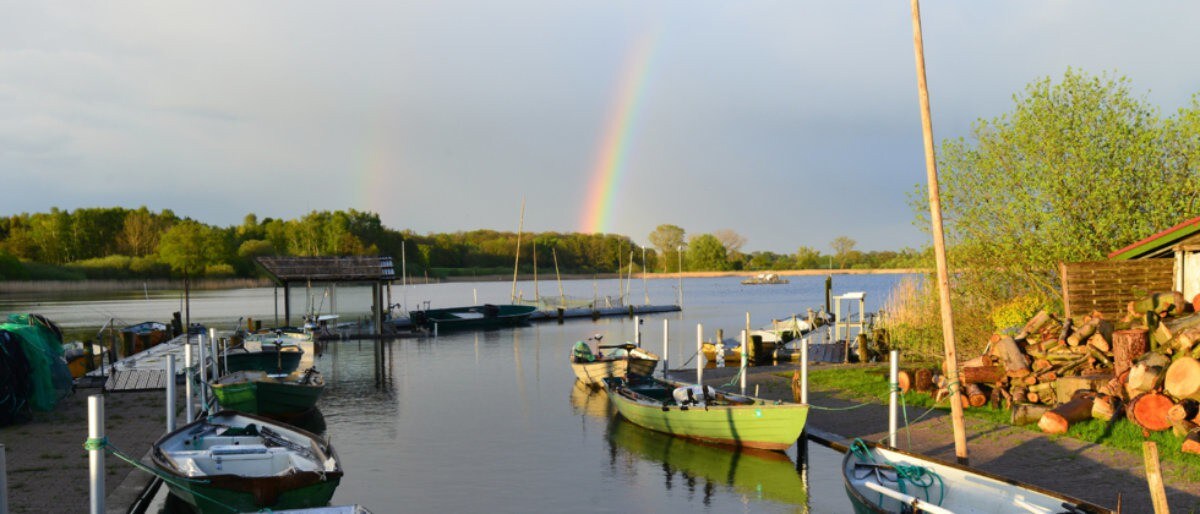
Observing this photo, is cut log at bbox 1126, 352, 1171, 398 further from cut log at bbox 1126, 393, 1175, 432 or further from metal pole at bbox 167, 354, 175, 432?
metal pole at bbox 167, 354, 175, 432

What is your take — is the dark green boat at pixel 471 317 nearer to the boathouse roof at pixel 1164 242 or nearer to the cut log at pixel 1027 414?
the cut log at pixel 1027 414

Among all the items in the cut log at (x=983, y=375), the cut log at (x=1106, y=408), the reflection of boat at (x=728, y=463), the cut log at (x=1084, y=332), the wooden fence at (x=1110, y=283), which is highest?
the wooden fence at (x=1110, y=283)

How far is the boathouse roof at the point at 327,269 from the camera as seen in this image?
48250 mm

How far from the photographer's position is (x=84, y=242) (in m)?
142

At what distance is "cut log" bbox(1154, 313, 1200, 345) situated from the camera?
14.7 metres

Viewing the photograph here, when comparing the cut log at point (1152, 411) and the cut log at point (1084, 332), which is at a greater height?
the cut log at point (1084, 332)

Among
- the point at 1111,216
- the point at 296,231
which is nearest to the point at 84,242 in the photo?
the point at 296,231

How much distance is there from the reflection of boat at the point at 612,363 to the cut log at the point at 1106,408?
1419cm

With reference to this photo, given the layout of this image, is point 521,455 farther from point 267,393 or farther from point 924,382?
point 924,382

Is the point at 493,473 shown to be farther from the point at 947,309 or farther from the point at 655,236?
the point at 655,236

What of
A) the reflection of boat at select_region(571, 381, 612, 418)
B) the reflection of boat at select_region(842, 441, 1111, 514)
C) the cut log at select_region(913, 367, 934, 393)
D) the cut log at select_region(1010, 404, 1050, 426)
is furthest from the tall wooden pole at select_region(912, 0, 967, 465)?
the reflection of boat at select_region(571, 381, 612, 418)

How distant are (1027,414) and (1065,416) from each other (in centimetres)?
107

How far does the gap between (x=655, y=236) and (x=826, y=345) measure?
522 ft

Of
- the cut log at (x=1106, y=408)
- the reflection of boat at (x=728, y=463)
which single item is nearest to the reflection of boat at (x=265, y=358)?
the reflection of boat at (x=728, y=463)
